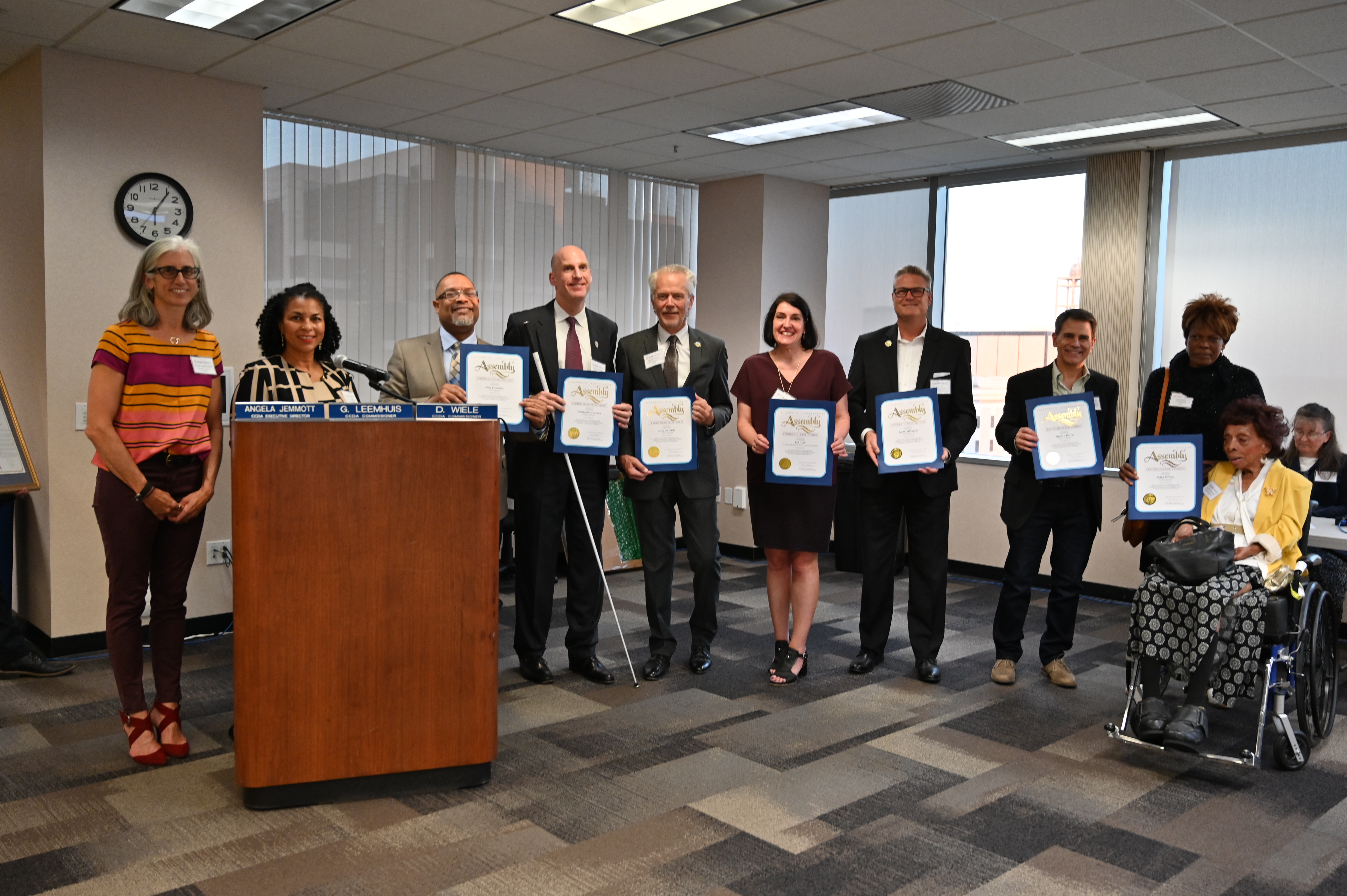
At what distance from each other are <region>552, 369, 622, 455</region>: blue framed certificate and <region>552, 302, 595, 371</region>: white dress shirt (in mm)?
193

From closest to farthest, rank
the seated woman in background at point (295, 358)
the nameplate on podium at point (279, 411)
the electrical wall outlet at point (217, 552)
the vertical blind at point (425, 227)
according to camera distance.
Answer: the nameplate on podium at point (279, 411)
the seated woman in background at point (295, 358)
the electrical wall outlet at point (217, 552)
the vertical blind at point (425, 227)

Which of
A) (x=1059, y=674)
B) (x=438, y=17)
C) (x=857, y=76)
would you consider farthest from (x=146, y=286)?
(x=1059, y=674)

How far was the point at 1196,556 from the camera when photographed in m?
3.54

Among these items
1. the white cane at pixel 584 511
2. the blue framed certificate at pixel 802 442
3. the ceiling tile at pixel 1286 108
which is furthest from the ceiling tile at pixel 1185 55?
the white cane at pixel 584 511

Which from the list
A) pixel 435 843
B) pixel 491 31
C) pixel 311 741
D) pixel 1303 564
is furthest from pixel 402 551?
pixel 1303 564

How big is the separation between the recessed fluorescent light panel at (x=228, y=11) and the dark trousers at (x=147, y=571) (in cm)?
185

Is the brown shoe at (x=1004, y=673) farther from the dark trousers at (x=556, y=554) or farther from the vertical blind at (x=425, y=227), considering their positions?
the vertical blind at (x=425, y=227)

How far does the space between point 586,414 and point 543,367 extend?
29 cm

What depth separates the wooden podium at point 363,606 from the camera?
2.89 metres

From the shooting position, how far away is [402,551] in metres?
3.03

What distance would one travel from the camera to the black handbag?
3.52 meters

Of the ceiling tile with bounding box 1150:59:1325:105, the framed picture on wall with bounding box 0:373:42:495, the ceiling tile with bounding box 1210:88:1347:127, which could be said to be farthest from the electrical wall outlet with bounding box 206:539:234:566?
the ceiling tile with bounding box 1210:88:1347:127

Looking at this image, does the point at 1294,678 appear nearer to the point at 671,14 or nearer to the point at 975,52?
the point at 975,52

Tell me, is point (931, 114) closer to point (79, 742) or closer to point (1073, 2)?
point (1073, 2)
